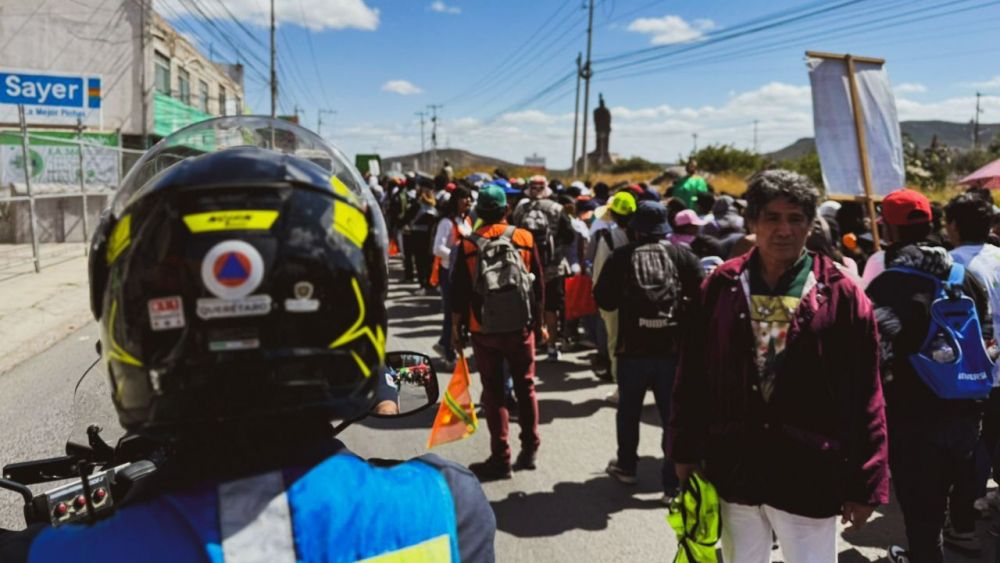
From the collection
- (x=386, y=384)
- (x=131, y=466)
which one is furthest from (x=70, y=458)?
(x=386, y=384)

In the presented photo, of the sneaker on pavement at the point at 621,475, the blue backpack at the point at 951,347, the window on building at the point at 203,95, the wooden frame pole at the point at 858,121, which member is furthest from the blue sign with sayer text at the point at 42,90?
the window on building at the point at 203,95

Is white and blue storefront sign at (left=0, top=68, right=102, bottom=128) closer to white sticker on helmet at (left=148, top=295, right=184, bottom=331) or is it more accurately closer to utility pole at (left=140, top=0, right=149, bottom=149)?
utility pole at (left=140, top=0, right=149, bottom=149)

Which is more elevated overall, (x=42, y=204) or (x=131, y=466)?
(x=42, y=204)

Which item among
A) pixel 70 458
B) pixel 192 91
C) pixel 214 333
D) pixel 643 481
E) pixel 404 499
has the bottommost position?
pixel 643 481

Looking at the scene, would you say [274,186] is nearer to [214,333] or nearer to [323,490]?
[214,333]

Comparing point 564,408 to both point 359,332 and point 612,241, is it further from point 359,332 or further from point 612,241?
point 359,332

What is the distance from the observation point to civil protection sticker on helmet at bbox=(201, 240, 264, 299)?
991mm

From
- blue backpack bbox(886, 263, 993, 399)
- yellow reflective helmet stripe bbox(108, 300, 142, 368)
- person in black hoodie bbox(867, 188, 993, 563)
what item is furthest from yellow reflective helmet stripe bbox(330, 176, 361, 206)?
blue backpack bbox(886, 263, 993, 399)

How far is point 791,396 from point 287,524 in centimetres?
188

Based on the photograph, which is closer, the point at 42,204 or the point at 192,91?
the point at 42,204

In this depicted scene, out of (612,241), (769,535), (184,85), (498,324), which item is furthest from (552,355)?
(184,85)

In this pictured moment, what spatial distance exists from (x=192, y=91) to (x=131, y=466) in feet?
109

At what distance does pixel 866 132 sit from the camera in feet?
17.8

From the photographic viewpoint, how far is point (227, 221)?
102cm
